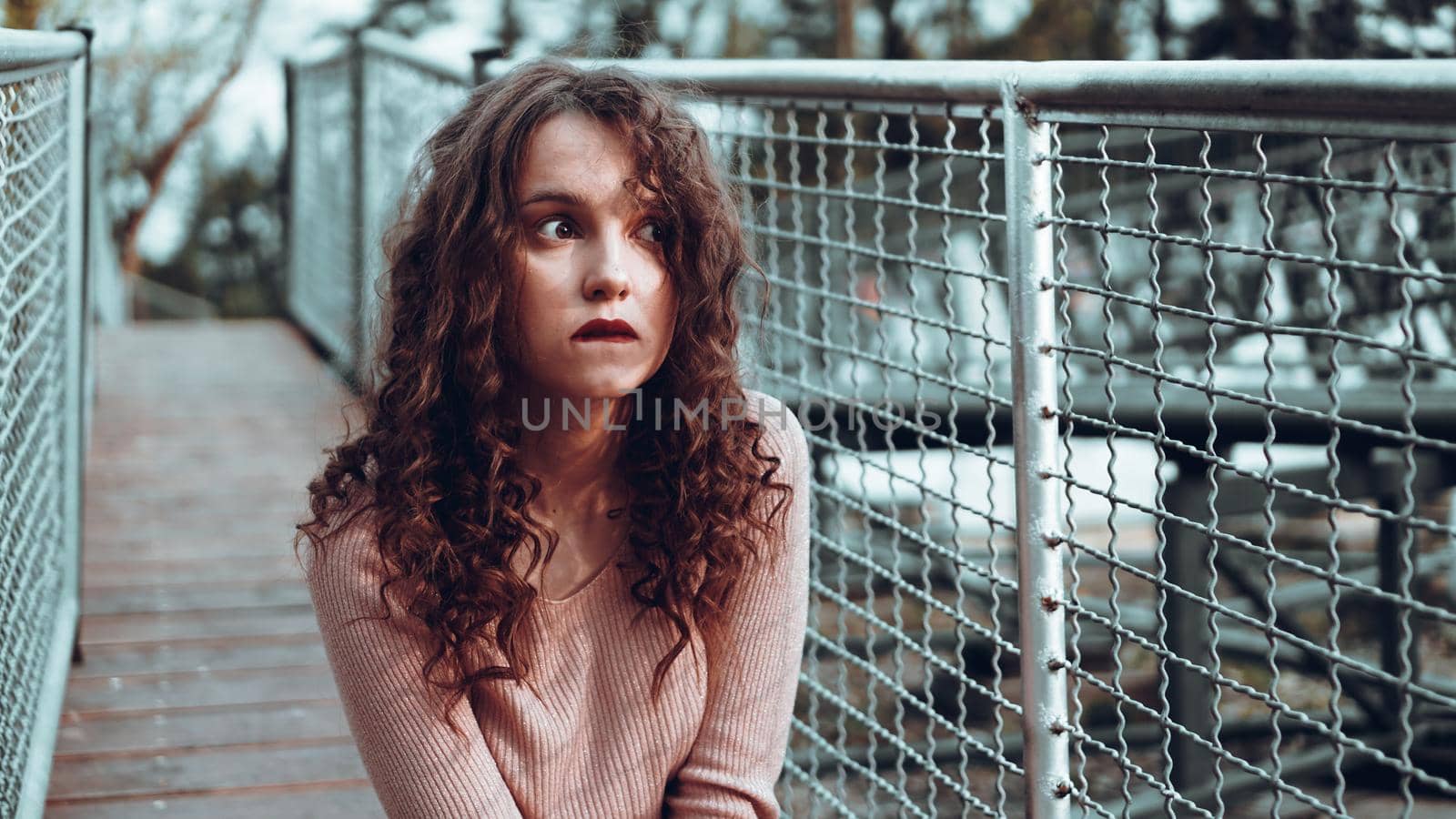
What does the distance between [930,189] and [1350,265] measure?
5651 mm

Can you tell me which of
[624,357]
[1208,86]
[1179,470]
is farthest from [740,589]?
[1179,470]

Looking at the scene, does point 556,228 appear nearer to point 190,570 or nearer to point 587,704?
point 587,704

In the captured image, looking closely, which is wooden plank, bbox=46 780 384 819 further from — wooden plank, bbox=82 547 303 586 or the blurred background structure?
wooden plank, bbox=82 547 303 586

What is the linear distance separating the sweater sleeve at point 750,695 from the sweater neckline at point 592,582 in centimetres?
14

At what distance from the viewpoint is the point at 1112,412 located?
1.52 meters

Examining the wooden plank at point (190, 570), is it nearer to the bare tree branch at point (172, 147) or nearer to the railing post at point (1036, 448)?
the railing post at point (1036, 448)

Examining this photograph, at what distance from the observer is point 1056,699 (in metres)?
1.73

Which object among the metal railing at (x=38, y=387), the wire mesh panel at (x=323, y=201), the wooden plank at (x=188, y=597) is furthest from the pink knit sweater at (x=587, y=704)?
the wire mesh panel at (x=323, y=201)

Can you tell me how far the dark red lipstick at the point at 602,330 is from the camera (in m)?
1.57

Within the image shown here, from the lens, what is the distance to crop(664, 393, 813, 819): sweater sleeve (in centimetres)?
171

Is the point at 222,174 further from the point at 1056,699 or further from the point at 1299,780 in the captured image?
the point at 1056,699

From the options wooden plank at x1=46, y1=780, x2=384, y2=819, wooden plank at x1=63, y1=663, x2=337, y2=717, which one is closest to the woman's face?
wooden plank at x1=46, y1=780, x2=384, y2=819

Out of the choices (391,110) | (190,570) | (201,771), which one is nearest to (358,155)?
(391,110)

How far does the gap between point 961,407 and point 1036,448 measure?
2936mm
